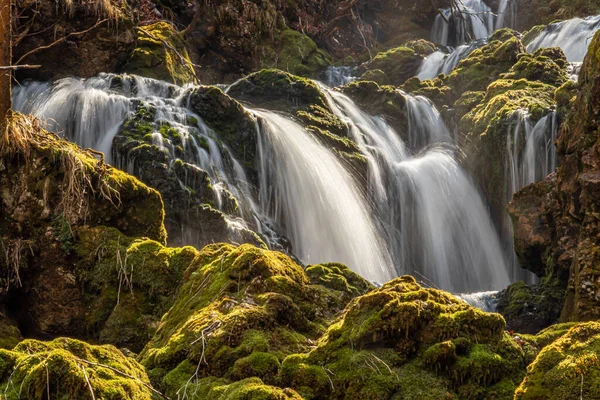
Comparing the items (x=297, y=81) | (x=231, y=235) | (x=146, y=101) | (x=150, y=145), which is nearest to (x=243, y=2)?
(x=297, y=81)

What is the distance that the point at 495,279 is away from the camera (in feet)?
45.4

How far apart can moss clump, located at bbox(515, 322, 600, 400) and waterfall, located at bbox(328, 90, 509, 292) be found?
9610mm

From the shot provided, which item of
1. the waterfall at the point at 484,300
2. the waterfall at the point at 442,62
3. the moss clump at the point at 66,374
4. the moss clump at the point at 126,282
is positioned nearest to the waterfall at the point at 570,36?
the waterfall at the point at 442,62

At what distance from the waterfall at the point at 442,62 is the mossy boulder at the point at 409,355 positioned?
19.5 metres

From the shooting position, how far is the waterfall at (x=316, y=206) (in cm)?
1256

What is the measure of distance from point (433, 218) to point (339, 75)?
383 inches

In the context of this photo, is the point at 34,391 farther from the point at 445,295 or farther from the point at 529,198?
the point at 529,198

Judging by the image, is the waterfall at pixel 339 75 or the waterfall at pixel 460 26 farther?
the waterfall at pixel 460 26

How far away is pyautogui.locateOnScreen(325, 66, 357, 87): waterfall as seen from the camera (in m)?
22.5

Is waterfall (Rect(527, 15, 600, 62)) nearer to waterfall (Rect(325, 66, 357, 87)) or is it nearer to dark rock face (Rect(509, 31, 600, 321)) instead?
waterfall (Rect(325, 66, 357, 87))

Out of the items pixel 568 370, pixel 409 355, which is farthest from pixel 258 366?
pixel 568 370

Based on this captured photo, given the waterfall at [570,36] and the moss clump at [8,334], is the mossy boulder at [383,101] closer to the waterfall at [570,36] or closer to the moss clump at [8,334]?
the waterfall at [570,36]

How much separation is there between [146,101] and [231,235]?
170 inches

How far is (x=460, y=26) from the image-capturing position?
96.0 ft
